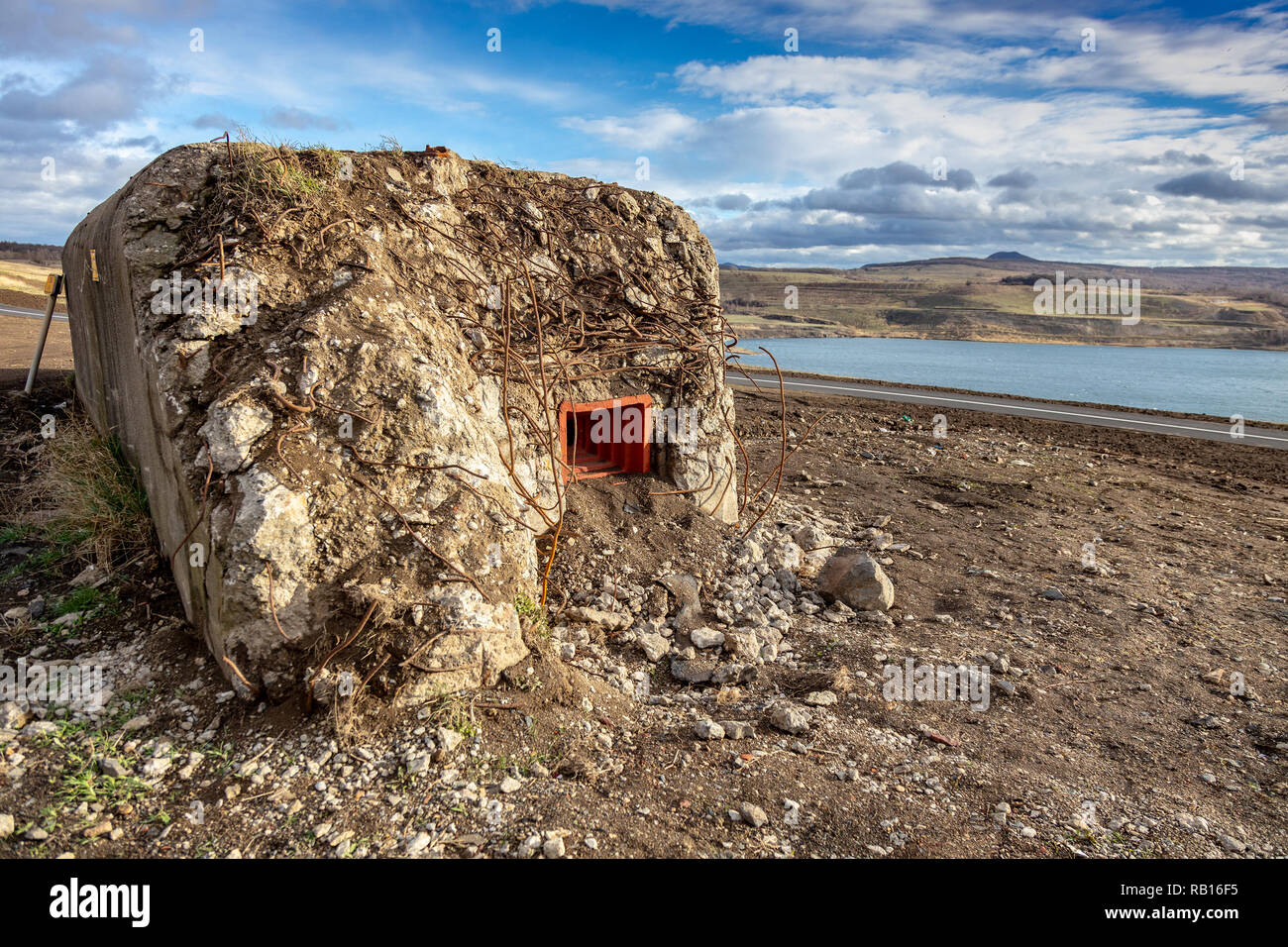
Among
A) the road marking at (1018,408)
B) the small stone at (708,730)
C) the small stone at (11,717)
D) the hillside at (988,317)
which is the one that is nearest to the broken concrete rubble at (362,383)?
the small stone at (11,717)

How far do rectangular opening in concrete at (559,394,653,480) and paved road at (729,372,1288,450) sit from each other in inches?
495

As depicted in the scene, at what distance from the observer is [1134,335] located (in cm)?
7269

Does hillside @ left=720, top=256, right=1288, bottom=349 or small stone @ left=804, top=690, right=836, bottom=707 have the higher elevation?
hillside @ left=720, top=256, right=1288, bottom=349

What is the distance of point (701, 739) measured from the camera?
4000 millimetres

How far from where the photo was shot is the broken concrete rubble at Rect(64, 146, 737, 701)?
3854 mm

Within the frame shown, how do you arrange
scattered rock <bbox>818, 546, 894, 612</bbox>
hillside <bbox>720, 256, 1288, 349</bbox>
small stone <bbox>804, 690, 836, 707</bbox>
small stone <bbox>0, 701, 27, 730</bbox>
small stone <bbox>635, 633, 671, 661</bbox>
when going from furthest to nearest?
hillside <bbox>720, 256, 1288, 349</bbox> < scattered rock <bbox>818, 546, 894, 612</bbox> < small stone <bbox>635, 633, 671, 661</bbox> < small stone <bbox>804, 690, 836, 707</bbox> < small stone <bbox>0, 701, 27, 730</bbox>

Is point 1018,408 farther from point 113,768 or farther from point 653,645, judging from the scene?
point 113,768

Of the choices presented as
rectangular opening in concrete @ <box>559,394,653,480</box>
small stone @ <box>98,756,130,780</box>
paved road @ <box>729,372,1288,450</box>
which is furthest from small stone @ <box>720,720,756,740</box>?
paved road @ <box>729,372,1288,450</box>

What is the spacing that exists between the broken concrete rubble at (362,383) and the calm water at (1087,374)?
Result: 9168mm

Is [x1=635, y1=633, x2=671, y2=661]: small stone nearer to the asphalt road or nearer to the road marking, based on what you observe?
the asphalt road

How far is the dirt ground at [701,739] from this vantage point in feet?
10.5

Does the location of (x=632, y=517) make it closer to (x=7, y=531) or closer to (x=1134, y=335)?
(x=7, y=531)

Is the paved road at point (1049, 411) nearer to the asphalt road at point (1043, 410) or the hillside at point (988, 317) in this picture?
the asphalt road at point (1043, 410)
